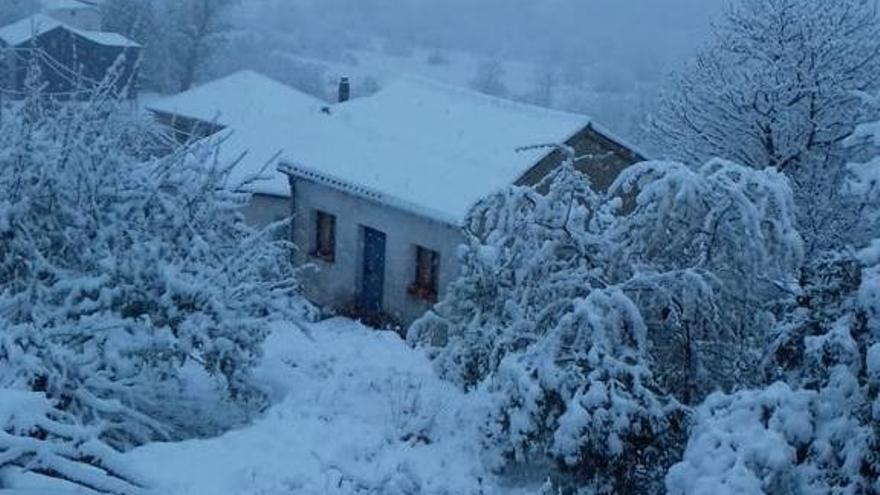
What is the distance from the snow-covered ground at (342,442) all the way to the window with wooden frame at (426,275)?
18.8 feet

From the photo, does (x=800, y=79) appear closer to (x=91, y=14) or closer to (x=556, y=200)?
(x=556, y=200)

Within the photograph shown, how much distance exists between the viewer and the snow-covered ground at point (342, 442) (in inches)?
303

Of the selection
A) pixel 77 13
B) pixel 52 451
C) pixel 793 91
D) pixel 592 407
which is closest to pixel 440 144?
pixel 793 91

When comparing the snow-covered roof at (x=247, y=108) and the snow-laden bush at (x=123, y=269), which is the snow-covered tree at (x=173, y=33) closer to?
the snow-covered roof at (x=247, y=108)

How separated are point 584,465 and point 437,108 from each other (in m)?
12.6

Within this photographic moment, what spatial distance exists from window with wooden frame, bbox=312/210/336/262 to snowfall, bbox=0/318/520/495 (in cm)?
744

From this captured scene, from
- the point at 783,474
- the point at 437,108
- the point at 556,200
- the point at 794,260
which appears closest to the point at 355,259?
the point at 437,108

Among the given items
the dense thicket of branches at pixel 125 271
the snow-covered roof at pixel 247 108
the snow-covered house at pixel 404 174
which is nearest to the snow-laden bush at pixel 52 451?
the dense thicket of branches at pixel 125 271

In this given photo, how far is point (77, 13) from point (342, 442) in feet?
162

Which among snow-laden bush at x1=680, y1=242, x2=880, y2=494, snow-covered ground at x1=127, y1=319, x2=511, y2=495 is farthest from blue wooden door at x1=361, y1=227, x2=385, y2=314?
snow-laden bush at x1=680, y1=242, x2=880, y2=494

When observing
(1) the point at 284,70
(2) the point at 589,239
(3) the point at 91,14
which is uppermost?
(2) the point at 589,239

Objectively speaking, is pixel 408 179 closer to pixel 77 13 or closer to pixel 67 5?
pixel 77 13

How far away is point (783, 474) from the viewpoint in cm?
678

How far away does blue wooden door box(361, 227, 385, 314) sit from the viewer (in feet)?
61.1
